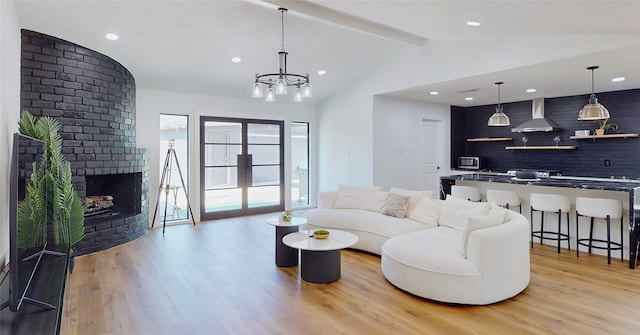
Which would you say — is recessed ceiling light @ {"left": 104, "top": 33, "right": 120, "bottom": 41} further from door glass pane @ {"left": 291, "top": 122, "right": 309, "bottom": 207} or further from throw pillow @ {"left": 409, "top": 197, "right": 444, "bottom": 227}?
throw pillow @ {"left": 409, "top": 197, "right": 444, "bottom": 227}

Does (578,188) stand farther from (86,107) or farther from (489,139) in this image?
(86,107)

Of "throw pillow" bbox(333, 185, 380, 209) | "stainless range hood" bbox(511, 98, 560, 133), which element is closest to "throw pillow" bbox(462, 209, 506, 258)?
"throw pillow" bbox(333, 185, 380, 209)

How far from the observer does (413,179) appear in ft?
25.5

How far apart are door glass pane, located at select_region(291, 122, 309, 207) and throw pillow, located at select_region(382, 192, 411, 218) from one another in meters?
3.69

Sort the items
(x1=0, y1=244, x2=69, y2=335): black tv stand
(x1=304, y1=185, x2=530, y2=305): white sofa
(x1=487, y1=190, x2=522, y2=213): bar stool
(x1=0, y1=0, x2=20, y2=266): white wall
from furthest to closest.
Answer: (x1=487, y1=190, x2=522, y2=213): bar stool
(x1=304, y1=185, x2=530, y2=305): white sofa
(x1=0, y1=0, x2=20, y2=266): white wall
(x1=0, y1=244, x2=69, y2=335): black tv stand

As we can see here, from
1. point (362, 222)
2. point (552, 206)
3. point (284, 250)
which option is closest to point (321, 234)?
point (284, 250)

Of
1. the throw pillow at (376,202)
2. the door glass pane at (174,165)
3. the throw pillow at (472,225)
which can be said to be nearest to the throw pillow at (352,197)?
the throw pillow at (376,202)

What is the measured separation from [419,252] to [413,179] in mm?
4447

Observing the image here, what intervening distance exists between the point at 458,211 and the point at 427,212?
417 millimetres

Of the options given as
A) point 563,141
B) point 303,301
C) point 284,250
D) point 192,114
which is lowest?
point 303,301

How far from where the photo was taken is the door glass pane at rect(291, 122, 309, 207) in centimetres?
841

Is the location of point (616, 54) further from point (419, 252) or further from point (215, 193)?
point (215, 193)

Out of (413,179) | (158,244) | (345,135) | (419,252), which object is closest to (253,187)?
(345,135)

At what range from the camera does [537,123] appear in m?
7.21
